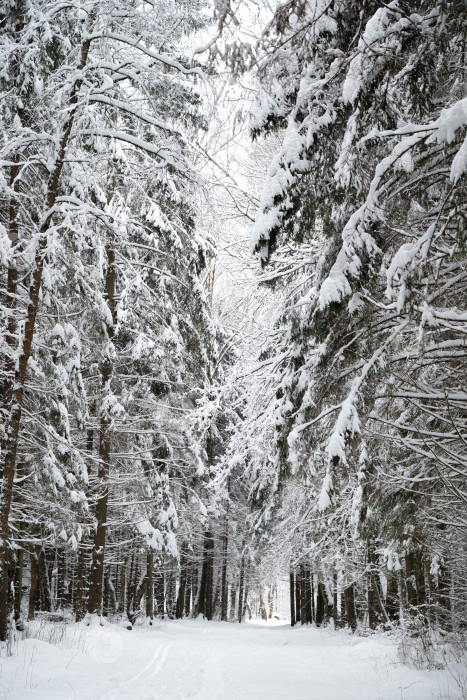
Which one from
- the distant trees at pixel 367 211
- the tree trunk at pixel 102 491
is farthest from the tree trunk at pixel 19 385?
the distant trees at pixel 367 211

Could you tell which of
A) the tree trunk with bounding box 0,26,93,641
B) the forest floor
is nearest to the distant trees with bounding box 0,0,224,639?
the tree trunk with bounding box 0,26,93,641

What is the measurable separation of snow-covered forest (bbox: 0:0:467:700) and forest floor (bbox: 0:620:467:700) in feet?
0.79

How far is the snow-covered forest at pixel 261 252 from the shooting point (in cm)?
378

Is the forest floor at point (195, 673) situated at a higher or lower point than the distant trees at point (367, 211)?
lower

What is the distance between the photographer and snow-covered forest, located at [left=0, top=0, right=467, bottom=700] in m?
3.78

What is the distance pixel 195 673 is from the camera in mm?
7973

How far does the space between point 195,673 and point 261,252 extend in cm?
718

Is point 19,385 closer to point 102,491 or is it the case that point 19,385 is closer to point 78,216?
point 78,216

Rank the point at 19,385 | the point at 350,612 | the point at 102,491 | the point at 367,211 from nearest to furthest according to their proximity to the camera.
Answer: the point at 367,211 < the point at 19,385 < the point at 102,491 < the point at 350,612

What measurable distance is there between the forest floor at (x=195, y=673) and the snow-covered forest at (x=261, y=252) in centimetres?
24

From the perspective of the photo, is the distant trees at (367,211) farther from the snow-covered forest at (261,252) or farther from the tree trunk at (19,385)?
the tree trunk at (19,385)

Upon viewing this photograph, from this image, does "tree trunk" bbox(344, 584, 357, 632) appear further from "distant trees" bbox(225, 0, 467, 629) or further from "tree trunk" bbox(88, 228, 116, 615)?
"distant trees" bbox(225, 0, 467, 629)

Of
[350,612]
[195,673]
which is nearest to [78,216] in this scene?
[195,673]

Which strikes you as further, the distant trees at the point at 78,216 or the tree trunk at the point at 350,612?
the tree trunk at the point at 350,612
